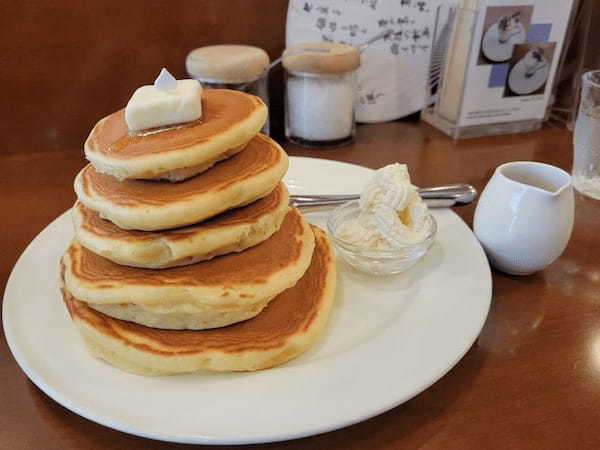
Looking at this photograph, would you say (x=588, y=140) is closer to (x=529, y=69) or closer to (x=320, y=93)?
(x=529, y=69)

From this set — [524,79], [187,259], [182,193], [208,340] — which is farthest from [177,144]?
[524,79]

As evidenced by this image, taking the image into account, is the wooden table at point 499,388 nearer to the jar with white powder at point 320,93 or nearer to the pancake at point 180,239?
the pancake at point 180,239

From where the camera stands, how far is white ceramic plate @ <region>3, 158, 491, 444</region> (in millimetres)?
694

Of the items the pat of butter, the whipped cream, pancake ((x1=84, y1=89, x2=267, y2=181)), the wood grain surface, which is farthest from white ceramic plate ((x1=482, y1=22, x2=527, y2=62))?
the pat of butter

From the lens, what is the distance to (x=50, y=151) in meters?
1.62

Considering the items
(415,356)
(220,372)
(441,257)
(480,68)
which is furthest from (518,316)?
(480,68)

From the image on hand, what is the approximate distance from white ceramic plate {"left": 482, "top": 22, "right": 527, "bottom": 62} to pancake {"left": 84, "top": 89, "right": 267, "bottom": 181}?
3.18 ft

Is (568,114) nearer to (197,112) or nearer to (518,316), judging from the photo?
(518,316)

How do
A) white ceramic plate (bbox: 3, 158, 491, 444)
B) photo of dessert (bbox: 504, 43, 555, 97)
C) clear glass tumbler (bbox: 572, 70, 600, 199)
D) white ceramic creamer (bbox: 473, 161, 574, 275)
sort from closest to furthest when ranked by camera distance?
white ceramic plate (bbox: 3, 158, 491, 444)
white ceramic creamer (bbox: 473, 161, 574, 275)
clear glass tumbler (bbox: 572, 70, 600, 199)
photo of dessert (bbox: 504, 43, 555, 97)

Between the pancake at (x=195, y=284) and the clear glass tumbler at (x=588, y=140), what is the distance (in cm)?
96

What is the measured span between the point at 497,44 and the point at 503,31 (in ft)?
0.13

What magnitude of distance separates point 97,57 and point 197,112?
0.83 m

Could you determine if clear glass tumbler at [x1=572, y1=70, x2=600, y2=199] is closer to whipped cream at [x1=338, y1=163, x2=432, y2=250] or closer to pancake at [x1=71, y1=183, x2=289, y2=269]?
whipped cream at [x1=338, y1=163, x2=432, y2=250]

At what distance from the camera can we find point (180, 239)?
0.80 metres
